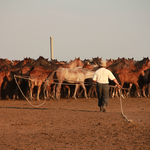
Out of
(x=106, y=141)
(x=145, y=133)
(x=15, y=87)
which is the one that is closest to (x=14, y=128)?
(x=106, y=141)

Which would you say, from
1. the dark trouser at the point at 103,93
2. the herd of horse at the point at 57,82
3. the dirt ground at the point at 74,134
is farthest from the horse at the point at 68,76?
the dirt ground at the point at 74,134

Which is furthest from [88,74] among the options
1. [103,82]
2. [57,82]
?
[103,82]

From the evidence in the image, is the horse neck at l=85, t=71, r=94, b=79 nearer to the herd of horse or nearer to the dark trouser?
the herd of horse

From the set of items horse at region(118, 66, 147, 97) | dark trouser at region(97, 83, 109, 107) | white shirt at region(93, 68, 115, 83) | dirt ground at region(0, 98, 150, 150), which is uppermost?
horse at region(118, 66, 147, 97)

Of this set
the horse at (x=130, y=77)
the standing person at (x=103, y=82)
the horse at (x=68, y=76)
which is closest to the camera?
the standing person at (x=103, y=82)

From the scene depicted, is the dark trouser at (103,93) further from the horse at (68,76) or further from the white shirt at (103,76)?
the horse at (68,76)

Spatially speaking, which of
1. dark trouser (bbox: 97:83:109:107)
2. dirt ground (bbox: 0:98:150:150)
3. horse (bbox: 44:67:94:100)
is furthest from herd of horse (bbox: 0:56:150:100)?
dirt ground (bbox: 0:98:150:150)

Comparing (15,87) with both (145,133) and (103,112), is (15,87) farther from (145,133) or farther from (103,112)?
(145,133)

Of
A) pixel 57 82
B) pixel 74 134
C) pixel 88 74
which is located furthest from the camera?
pixel 88 74

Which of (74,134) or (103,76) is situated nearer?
(74,134)

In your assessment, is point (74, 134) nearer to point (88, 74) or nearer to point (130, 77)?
point (88, 74)

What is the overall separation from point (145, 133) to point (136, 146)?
4.47 feet

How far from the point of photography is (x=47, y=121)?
940 centimetres

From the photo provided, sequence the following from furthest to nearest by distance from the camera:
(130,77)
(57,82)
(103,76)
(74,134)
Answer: (130,77) < (57,82) < (103,76) < (74,134)
